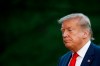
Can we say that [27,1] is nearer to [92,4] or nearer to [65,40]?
[92,4]

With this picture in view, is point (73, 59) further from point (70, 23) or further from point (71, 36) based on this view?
point (70, 23)

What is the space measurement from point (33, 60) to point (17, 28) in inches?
31.9

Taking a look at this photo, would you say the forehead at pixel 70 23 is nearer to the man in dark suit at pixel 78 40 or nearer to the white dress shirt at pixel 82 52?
the man in dark suit at pixel 78 40

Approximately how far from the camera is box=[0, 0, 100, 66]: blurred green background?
545 inches

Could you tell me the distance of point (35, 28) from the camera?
1422cm

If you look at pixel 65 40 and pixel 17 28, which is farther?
Answer: pixel 17 28

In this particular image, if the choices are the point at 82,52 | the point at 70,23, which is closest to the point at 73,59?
the point at 82,52

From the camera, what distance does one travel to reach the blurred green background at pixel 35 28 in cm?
1385

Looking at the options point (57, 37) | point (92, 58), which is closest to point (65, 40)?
point (92, 58)

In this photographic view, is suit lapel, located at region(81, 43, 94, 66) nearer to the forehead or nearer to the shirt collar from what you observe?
the shirt collar

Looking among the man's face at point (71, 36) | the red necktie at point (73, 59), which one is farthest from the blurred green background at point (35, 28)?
the man's face at point (71, 36)

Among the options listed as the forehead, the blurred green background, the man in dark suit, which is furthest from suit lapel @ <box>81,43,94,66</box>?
the blurred green background

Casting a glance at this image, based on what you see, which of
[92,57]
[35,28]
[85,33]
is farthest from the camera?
[35,28]

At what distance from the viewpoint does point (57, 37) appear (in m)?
13.8
